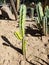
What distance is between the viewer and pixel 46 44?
5676 millimetres

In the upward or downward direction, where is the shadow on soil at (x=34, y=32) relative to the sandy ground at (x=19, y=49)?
upward

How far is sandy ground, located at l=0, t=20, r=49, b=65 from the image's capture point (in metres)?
5.07

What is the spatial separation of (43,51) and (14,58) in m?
0.72

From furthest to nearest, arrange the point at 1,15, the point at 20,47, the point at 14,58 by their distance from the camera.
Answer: the point at 1,15
the point at 20,47
the point at 14,58

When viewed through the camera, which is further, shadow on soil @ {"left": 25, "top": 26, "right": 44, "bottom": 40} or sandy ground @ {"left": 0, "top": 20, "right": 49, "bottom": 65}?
shadow on soil @ {"left": 25, "top": 26, "right": 44, "bottom": 40}

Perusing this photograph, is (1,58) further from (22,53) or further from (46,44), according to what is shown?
(46,44)

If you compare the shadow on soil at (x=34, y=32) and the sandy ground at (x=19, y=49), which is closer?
the sandy ground at (x=19, y=49)

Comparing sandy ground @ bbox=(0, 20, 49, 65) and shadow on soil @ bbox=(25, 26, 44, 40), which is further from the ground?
shadow on soil @ bbox=(25, 26, 44, 40)

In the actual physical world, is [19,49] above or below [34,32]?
below

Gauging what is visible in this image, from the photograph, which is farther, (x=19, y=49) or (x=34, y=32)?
(x=34, y=32)

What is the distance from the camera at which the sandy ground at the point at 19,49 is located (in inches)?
200

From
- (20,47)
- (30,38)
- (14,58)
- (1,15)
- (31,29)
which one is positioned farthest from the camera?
(1,15)

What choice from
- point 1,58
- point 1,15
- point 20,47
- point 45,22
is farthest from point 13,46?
point 1,15

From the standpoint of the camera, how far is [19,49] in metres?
5.50
